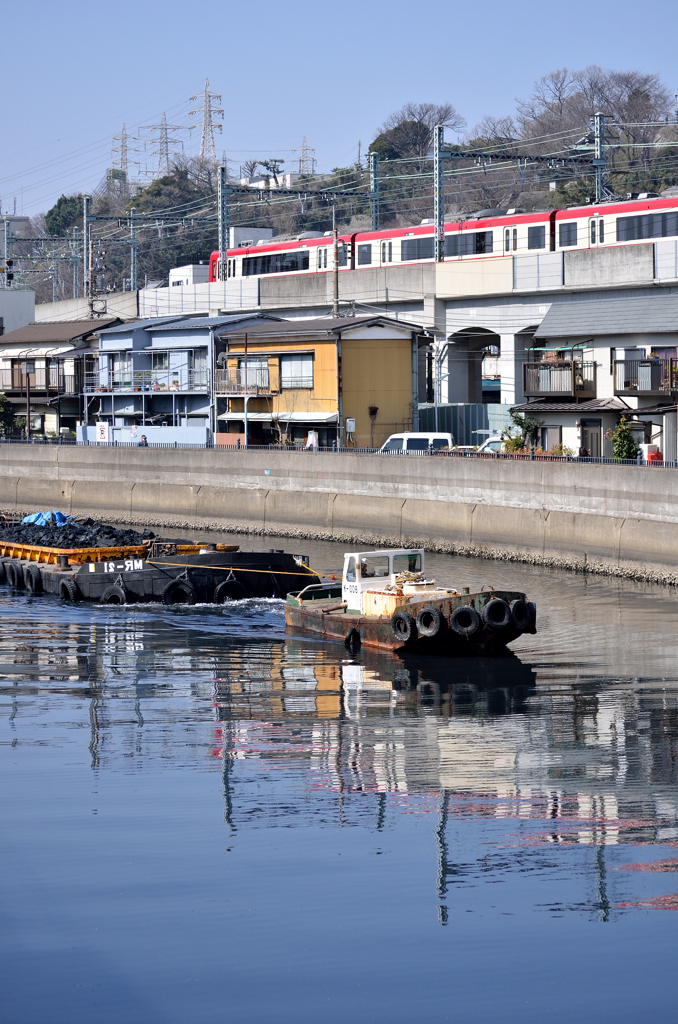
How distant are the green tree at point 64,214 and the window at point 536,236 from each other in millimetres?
101072

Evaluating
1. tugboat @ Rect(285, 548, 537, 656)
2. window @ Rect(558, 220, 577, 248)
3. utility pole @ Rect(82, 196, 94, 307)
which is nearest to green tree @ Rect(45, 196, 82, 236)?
utility pole @ Rect(82, 196, 94, 307)

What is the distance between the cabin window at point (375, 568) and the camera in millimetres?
27109

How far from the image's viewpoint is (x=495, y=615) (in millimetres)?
24719

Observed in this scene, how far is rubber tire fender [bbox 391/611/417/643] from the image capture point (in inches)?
984

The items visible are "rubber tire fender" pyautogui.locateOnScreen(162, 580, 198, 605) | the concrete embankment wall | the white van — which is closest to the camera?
"rubber tire fender" pyautogui.locateOnScreen(162, 580, 198, 605)

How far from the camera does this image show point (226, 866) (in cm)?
1334

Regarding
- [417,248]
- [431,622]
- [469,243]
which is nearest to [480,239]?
[469,243]

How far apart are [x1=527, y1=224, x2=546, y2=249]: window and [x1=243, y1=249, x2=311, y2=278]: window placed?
14265mm

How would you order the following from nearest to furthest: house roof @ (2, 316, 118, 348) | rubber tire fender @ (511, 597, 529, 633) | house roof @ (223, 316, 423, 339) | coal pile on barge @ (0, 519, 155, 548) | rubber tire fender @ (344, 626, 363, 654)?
1. rubber tire fender @ (511, 597, 529, 633)
2. rubber tire fender @ (344, 626, 363, 654)
3. coal pile on barge @ (0, 519, 155, 548)
4. house roof @ (223, 316, 423, 339)
5. house roof @ (2, 316, 118, 348)

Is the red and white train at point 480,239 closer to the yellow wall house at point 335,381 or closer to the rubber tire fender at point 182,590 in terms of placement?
the yellow wall house at point 335,381

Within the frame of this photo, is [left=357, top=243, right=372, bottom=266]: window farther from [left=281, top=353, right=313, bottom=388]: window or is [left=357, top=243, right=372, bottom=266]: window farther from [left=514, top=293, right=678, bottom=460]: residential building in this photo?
[left=514, top=293, right=678, bottom=460]: residential building

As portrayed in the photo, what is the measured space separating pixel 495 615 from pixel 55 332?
56.4 meters

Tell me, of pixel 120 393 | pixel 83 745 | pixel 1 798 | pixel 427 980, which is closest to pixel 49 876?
pixel 1 798

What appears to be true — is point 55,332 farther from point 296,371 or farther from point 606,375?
point 606,375
